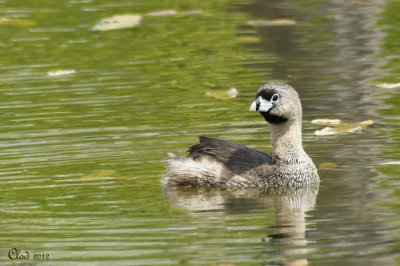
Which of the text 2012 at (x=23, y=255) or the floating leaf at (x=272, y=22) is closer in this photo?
the text 2012 at (x=23, y=255)

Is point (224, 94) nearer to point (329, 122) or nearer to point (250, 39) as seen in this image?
point (329, 122)

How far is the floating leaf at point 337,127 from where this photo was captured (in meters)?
11.2

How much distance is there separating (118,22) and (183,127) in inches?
220

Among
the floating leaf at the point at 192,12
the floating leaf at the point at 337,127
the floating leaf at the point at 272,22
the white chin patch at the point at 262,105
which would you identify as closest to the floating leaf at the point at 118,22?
the floating leaf at the point at 192,12

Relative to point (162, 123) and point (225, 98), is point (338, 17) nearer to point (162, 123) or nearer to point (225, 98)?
point (225, 98)

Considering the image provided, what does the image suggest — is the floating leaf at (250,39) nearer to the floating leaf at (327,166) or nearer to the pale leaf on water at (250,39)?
the pale leaf on water at (250,39)

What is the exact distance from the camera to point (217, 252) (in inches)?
306

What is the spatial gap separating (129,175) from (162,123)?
188 centimetres

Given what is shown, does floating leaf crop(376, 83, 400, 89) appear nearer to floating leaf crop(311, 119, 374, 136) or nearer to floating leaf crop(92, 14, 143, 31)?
floating leaf crop(311, 119, 374, 136)

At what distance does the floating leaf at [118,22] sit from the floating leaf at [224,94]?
159 inches

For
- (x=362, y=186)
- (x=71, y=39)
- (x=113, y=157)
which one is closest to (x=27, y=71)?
(x=71, y=39)

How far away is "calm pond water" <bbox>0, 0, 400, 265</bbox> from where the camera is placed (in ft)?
26.6

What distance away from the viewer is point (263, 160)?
1004 cm

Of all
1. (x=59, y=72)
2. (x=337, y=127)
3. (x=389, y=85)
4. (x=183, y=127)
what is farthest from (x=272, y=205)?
(x=59, y=72)
